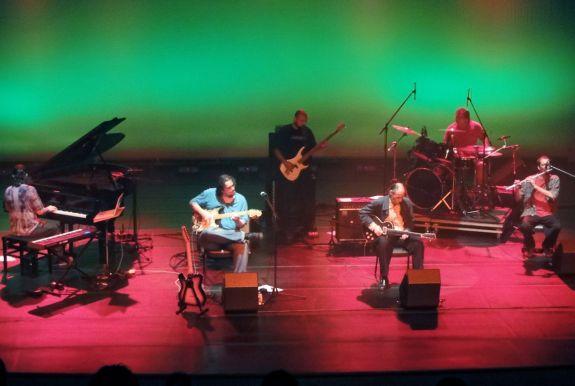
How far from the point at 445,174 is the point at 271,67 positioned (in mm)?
4578

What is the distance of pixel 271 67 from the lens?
1223cm

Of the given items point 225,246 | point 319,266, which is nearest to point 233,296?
point 225,246

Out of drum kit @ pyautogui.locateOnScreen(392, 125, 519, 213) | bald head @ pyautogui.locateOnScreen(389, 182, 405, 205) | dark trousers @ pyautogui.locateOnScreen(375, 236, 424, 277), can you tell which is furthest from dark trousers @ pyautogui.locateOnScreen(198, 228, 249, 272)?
drum kit @ pyautogui.locateOnScreen(392, 125, 519, 213)

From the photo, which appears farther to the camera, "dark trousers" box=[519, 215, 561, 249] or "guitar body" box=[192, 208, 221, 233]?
"dark trousers" box=[519, 215, 561, 249]

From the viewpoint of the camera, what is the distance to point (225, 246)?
7.06 metres

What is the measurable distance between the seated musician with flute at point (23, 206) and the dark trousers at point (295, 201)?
3.09 meters

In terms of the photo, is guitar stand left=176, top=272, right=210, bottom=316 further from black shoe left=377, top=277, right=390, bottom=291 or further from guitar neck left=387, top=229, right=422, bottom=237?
guitar neck left=387, top=229, right=422, bottom=237

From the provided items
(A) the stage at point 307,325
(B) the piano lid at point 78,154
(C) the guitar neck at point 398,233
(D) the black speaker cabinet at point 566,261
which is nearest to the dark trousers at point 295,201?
(A) the stage at point 307,325

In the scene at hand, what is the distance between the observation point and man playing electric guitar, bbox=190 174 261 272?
6973 millimetres

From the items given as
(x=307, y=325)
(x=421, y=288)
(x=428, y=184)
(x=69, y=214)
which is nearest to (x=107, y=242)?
(x=69, y=214)

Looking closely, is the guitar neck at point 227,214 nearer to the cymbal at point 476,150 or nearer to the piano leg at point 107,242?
the piano leg at point 107,242

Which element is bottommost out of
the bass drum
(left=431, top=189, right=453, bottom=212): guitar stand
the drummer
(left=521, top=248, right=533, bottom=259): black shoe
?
(left=521, top=248, right=533, bottom=259): black shoe

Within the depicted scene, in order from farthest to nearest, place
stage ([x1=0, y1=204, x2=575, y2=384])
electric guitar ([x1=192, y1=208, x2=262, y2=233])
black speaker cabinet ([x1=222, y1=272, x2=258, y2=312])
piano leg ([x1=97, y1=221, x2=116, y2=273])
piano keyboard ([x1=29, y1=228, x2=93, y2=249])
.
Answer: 1. piano leg ([x1=97, y1=221, x2=116, y2=273])
2. electric guitar ([x1=192, y1=208, x2=262, y2=233])
3. piano keyboard ([x1=29, y1=228, x2=93, y2=249])
4. black speaker cabinet ([x1=222, y1=272, x2=258, y2=312])
5. stage ([x1=0, y1=204, x2=575, y2=384])

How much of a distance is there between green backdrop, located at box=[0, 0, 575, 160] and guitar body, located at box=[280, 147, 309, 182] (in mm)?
3942
